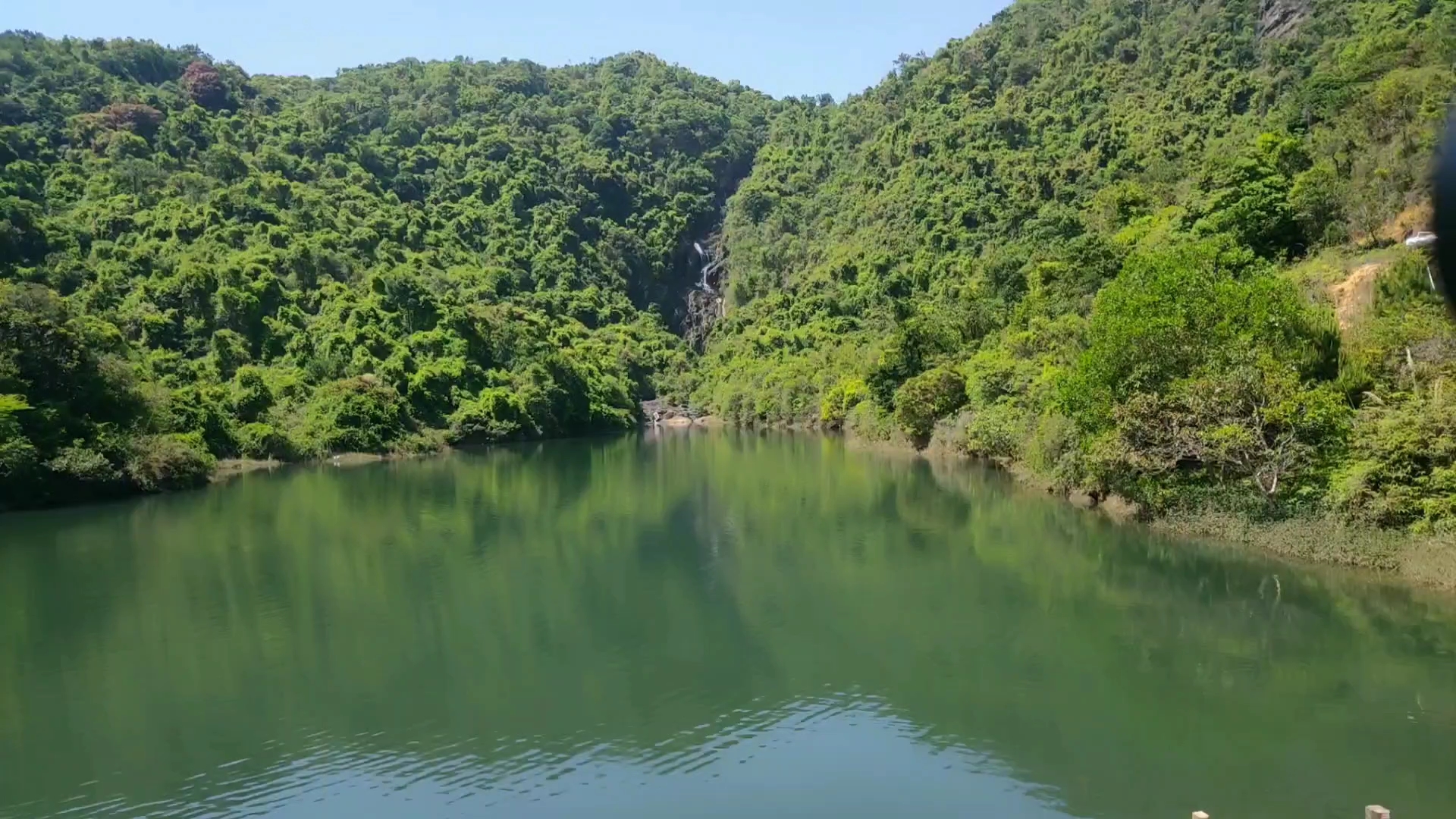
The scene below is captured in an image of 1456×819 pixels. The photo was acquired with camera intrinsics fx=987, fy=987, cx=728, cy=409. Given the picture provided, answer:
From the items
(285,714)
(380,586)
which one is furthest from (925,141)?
(285,714)

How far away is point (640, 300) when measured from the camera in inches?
4444

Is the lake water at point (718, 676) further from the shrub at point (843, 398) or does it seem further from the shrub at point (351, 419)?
the shrub at point (843, 398)

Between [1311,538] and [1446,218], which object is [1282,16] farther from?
[1446,218]

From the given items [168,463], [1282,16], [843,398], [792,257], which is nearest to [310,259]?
[168,463]

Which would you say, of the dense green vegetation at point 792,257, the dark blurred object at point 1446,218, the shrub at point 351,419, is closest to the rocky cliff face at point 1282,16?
the dense green vegetation at point 792,257

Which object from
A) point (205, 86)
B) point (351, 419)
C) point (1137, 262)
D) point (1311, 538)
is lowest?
point (1311, 538)

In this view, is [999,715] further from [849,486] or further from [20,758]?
[849,486]

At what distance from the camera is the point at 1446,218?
12.1 feet

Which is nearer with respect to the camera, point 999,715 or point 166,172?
point 999,715

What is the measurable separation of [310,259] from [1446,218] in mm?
74567

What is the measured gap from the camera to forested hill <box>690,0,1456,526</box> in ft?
71.3

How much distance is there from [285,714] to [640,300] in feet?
329

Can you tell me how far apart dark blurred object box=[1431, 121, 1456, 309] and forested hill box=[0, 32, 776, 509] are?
3896 centimetres

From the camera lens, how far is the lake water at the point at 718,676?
37.7 ft
